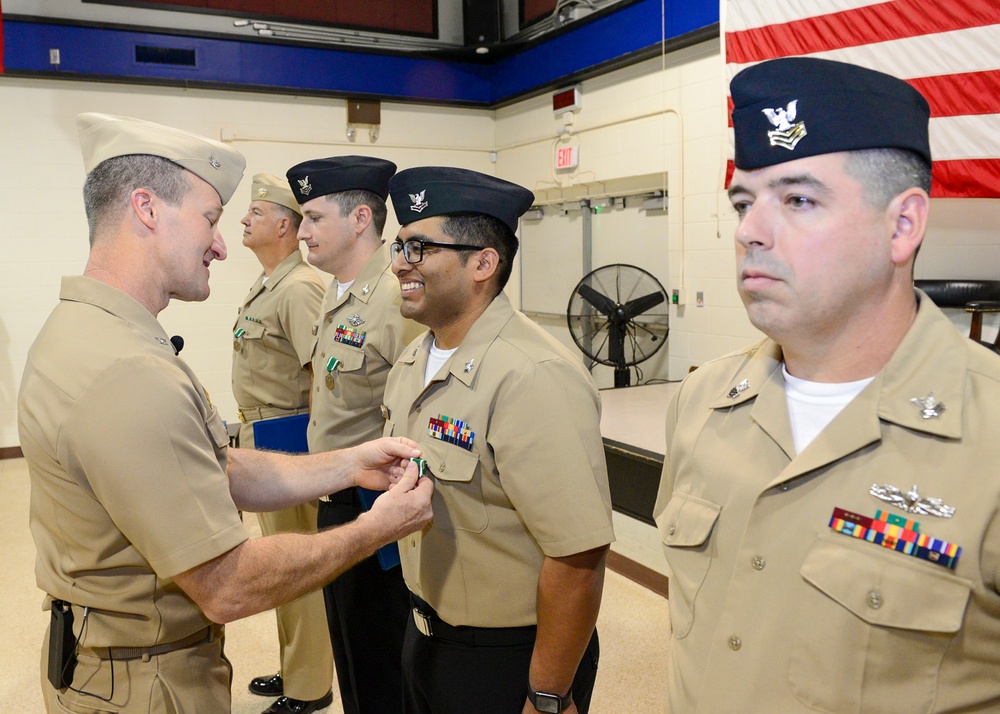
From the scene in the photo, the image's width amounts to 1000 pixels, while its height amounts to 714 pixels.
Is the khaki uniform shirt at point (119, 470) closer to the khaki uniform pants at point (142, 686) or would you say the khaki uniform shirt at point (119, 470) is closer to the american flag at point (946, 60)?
the khaki uniform pants at point (142, 686)

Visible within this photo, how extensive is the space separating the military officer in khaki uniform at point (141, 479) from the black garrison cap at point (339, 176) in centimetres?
142

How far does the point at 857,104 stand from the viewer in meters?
1.01

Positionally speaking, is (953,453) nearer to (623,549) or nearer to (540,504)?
(540,504)

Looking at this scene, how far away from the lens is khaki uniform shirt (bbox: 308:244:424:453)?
9.18ft

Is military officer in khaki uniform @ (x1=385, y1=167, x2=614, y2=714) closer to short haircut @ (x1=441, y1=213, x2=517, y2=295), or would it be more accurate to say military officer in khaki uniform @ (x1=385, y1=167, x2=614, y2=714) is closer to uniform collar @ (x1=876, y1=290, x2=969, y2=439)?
short haircut @ (x1=441, y1=213, x2=517, y2=295)

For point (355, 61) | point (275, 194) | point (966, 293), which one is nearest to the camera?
point (275, 194)

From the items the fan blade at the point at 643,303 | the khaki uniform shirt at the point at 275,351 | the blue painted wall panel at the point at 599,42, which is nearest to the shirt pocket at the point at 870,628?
the khaki uniform shirt at the point at 275,351

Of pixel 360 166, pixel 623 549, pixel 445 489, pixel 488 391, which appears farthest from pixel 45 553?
pixel 623 549

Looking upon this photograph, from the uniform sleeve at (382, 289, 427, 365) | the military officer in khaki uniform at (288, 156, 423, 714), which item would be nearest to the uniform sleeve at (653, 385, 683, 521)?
the military officer in khaki uniform at (288, 156, 423, 714)

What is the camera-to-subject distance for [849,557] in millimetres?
996

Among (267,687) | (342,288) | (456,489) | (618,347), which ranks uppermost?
A: (342,288)

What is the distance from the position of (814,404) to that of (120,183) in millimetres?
1316

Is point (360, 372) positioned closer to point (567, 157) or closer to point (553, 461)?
point (553, 461)

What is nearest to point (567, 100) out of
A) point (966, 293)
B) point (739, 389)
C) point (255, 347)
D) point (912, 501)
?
point (966, 293)
